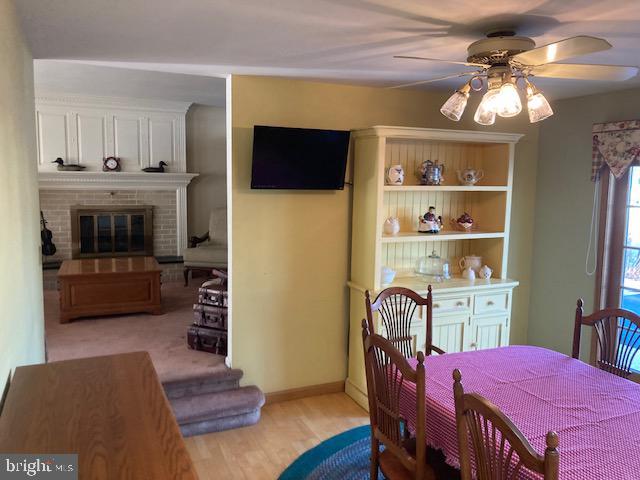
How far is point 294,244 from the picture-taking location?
3.77 metres

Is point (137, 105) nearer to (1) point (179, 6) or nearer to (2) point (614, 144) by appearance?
(1) point (179, 6)

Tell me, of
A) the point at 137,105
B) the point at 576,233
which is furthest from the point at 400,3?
the point at 137,105

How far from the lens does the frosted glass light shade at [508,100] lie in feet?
6.93

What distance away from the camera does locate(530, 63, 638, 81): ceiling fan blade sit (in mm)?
2143

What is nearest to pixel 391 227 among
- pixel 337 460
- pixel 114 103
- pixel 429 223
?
pixel 429 223

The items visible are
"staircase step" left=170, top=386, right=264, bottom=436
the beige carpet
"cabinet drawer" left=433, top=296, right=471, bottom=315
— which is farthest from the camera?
the beige carpet

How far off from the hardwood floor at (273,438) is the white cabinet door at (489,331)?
3.26ft

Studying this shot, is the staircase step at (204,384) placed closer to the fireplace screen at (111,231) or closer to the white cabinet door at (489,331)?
the white cabinet door at (489,331)

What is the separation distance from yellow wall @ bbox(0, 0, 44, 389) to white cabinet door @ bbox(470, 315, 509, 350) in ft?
9.36

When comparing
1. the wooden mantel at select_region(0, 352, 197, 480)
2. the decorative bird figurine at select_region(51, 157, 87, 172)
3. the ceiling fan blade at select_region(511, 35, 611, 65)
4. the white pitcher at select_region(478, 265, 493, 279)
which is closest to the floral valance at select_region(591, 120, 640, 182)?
the white pitcher at select_region(478, 265, 493, 279)

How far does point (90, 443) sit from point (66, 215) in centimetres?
530

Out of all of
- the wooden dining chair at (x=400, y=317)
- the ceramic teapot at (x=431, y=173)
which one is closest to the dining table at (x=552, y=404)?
the wooden dining chair at (x=400, y=317)

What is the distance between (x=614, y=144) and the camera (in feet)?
12.1

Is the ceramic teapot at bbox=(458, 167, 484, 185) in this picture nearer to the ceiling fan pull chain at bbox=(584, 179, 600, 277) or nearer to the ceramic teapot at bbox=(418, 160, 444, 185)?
the ceramic teapot at bbox=(418, 160, 444, 185)
